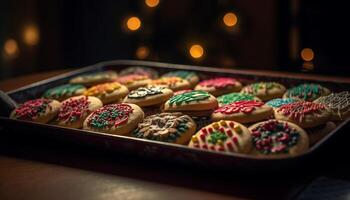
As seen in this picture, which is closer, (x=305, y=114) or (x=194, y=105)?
(x=305, y=114)

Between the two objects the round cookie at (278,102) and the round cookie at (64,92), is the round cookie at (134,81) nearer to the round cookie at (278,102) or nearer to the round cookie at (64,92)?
the round cookie at (64,92)

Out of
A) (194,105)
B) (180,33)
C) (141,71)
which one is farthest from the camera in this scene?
(180,33)

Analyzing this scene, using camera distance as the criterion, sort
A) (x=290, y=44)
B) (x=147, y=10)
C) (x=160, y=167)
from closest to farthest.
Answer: (x=160, y=167) < (x=290, y=44) < (x=147, y=10)

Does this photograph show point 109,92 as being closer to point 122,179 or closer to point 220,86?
point 220,86

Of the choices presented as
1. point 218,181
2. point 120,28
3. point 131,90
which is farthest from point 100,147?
point 120,28

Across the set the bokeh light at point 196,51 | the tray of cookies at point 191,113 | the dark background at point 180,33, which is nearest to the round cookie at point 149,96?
the tray of cookies at point 191,113

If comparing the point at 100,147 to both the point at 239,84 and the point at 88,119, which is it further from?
→ the point at 239,84

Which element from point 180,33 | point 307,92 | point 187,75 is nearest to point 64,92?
point 187,75
